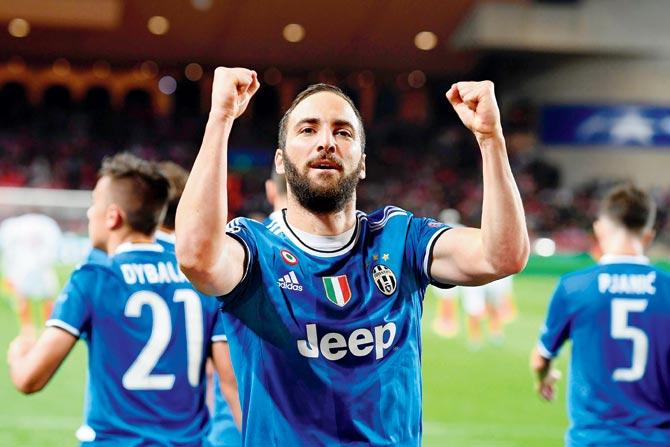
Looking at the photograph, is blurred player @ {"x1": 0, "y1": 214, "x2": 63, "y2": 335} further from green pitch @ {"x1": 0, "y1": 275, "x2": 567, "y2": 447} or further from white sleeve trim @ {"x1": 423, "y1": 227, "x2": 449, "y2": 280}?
white sleeve trim @ {"x1": 423, "y1": 227, "x2": 449, "y2": 280}

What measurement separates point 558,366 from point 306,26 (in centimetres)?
1851

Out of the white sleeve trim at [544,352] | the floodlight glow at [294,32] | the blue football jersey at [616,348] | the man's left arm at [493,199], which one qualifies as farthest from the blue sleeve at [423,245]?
the floodlight glow at [294,32]

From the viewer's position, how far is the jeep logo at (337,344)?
2.34m

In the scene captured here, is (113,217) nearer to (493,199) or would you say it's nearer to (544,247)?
(493,199)

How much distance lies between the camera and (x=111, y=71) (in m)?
33.8

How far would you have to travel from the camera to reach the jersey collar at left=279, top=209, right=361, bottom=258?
2441 millimetres

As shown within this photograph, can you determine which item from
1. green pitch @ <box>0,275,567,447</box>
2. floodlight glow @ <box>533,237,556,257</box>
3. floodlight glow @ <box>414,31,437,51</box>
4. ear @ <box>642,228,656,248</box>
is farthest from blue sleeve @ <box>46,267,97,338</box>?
floodlight glow @ <box>414,31,437,51</box>

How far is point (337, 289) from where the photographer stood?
2385 mm

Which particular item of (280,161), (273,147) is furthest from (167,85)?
(280,161)

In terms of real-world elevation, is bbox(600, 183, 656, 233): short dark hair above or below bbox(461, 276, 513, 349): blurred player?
below

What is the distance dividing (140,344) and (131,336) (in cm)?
4

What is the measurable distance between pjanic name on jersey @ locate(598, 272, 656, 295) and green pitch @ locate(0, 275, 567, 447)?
357 cm

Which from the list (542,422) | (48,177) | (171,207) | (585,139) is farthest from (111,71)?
(171,207)

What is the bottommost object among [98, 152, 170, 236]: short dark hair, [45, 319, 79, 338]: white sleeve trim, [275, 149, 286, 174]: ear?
[45, 319, 79, 338]: white sleeve trim
